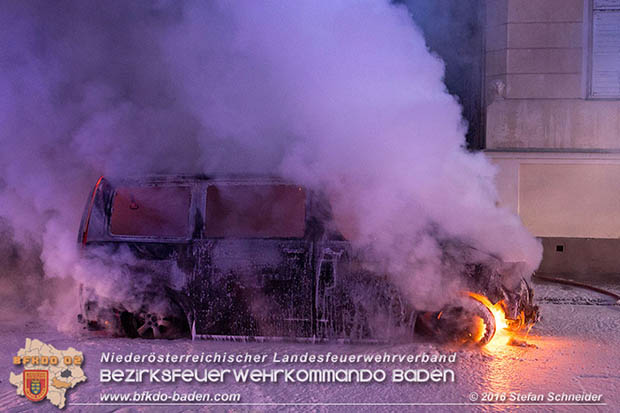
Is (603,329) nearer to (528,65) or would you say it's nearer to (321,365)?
(321,365)

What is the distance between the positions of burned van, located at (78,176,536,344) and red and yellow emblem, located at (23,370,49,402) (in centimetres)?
79

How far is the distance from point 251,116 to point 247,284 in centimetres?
204

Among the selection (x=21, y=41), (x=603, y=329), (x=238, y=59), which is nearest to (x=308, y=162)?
(x=238, y=59)

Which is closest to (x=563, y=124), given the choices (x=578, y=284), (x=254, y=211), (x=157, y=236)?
(x=578, y=284)

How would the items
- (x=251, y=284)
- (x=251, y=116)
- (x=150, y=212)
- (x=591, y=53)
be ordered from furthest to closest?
1. (x=591, y=53)
2. (x=251, y=116)
3. (x=150, y=212)
4. (x=251, y=284)

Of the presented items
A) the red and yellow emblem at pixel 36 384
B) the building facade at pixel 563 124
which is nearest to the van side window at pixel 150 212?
the red and yellow emblem at pixel 36 384

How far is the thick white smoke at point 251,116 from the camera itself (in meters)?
4.27

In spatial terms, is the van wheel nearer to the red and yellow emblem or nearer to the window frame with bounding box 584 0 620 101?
the red and yellow emblem

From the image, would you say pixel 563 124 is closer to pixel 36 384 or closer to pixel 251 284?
pixel 251 284

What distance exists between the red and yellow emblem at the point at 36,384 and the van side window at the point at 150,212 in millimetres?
1399

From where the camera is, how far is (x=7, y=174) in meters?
5.79

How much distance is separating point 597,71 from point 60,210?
8.64m

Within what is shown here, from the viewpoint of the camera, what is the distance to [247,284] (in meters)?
4.08

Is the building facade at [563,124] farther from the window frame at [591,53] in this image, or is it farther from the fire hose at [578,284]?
the fire hose at [578,284]
